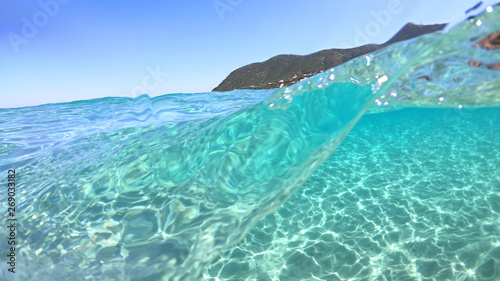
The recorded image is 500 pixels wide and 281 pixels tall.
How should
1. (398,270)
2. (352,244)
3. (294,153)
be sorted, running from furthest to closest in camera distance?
1. (294,153)
2. (352,244)
3. (398,270)

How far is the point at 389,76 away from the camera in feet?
17.3

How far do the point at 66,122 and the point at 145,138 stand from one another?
5602mm

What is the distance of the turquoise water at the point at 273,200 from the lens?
12.2ft

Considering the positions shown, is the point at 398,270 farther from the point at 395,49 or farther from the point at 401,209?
the point at 395,49

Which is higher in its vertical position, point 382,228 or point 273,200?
point 273,200

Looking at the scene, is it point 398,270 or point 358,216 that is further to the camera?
point 358,216

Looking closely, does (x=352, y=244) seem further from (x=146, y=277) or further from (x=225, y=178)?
(x=146, y=277)

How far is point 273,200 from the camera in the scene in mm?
4691

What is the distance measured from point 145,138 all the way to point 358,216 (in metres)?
5.52

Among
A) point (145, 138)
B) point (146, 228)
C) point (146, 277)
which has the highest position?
point (145, 138)

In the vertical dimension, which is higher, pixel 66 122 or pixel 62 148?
pixel 66 122

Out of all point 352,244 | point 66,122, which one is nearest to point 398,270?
point 352,244

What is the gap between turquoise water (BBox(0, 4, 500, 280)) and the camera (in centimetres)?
372

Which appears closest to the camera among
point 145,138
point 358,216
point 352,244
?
point 352,244
